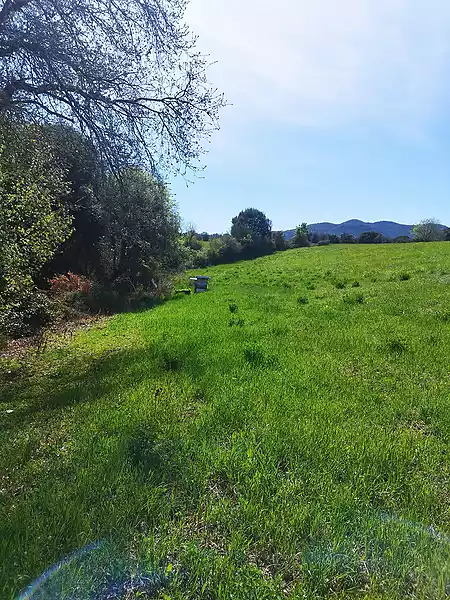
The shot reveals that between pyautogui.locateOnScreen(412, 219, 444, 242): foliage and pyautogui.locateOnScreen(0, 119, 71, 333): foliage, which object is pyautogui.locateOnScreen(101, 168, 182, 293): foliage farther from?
pyautogui.locateOnScreen(412, 219, 444, 242): foliage

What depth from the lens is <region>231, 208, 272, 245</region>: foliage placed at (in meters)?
66.8

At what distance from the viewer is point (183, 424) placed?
4.25m

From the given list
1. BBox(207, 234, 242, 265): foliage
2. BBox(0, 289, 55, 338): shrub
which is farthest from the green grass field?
BBox(207, 234, 242, 265): foliage

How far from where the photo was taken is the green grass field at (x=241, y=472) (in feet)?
7.41

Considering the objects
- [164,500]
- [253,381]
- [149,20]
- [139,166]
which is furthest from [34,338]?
[164,500]

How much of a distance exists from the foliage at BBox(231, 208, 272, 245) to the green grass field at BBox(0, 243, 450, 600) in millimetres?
59350

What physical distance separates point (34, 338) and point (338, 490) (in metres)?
10.5

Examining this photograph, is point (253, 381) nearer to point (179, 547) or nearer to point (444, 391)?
point (444, 391)

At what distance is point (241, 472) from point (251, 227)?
2850 inches

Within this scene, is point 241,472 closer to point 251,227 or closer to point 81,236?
point 81,236

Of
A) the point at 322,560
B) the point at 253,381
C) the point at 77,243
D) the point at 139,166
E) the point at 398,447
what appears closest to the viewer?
the point at 322,560

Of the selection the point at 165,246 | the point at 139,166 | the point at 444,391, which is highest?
the point at 139,166

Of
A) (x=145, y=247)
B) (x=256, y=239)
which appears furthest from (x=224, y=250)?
(x=145, y=247)

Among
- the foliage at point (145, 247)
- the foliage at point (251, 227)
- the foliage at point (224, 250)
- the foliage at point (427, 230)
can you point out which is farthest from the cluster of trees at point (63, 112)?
the foliage at point (427, 230)
